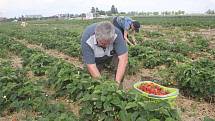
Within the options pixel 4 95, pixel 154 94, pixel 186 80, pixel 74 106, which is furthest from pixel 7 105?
pixel 186 80

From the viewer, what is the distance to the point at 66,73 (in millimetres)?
6984

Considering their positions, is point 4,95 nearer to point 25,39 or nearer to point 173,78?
point 173,78

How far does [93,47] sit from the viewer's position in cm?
577

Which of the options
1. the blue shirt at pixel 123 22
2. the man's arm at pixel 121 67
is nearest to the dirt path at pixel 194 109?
the man's arm at pixel 121 67

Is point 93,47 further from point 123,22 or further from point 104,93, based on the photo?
point 123,22

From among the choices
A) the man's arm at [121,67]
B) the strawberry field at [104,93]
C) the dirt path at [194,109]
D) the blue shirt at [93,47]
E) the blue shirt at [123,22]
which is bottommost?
the dirt path at [194,109]

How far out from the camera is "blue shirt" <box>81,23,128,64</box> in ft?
18.7

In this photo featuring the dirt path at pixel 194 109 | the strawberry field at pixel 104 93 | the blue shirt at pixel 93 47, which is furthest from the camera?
the dirt path at pixel 194 109

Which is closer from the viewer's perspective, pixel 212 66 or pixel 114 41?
pixel 114 41

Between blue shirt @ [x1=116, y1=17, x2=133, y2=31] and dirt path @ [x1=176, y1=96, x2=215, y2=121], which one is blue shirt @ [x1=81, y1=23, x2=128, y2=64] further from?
blue shirt @ [x1=116, y1=17, x2=133, y2=31]

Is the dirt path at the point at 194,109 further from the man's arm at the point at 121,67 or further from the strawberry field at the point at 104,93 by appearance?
the man's arm at the point at 121,67

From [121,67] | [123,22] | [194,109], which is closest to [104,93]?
[121,67]

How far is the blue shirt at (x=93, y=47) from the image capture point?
5.69 metres

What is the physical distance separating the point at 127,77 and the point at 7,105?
333 centimetres
